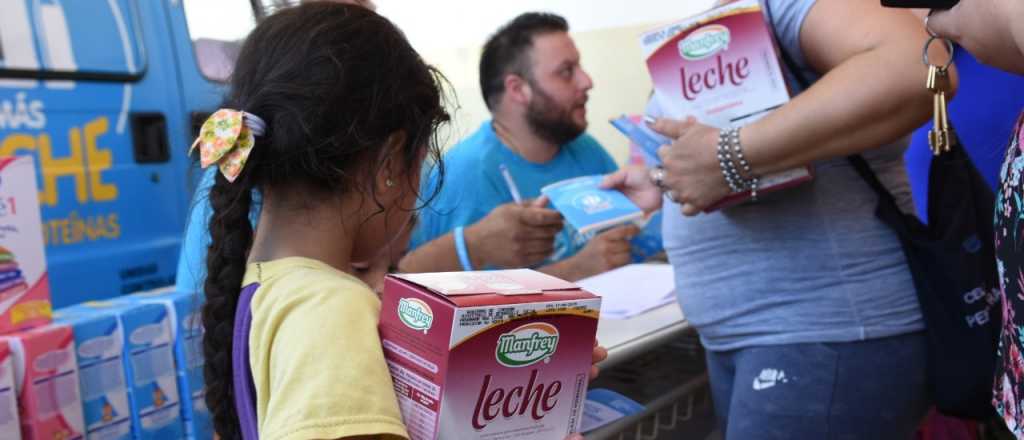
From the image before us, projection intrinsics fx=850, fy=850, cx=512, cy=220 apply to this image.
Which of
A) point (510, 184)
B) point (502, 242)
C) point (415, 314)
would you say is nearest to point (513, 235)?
point (502, 242)

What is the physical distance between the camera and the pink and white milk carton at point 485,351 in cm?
77

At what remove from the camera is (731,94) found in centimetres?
129

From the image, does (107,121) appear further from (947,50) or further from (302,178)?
(947,50)

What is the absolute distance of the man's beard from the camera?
9.55 feet

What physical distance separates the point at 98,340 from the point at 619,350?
0.89 meters

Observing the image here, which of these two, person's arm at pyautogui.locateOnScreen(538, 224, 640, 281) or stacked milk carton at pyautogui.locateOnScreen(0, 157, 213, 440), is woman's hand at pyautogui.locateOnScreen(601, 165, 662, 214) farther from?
stacked milk carton at pyautogui.locateOnScreen(0, 157, 213, 440)

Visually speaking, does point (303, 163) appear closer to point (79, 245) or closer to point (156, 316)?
point (156, 316)

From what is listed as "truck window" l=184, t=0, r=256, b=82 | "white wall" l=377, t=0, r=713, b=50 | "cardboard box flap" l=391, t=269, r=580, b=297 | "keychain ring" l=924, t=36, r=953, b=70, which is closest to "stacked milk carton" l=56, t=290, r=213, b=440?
"cardboard box flap" l=391, t=269, r=580, b=297

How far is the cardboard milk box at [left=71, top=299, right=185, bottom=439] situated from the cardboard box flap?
0.66 metres

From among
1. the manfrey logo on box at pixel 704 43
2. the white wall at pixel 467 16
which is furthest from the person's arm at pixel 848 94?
the white wall at pixel 467 16

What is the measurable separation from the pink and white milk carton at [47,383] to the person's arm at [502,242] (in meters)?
0.92

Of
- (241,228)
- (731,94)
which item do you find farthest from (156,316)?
(731,94)

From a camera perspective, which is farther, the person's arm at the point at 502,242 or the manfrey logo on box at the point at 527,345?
the person's arm at the point at 502,242

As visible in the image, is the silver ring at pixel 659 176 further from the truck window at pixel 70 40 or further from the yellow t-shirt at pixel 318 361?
the truck window at pixel 70 40
